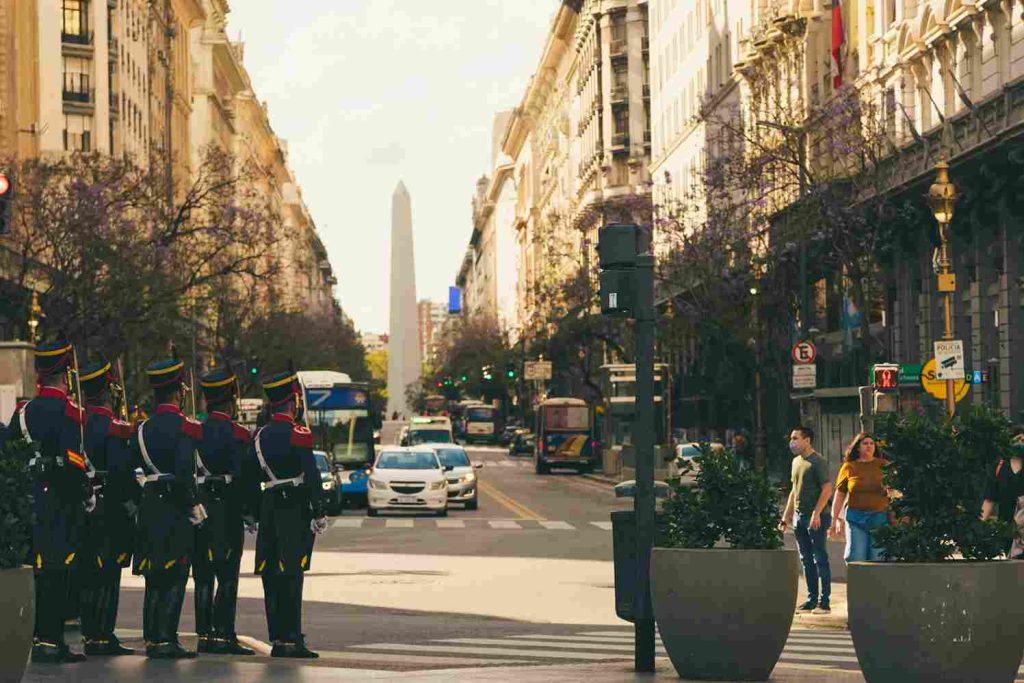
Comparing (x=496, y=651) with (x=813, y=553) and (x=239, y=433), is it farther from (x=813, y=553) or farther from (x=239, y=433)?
(x=813, y=553)

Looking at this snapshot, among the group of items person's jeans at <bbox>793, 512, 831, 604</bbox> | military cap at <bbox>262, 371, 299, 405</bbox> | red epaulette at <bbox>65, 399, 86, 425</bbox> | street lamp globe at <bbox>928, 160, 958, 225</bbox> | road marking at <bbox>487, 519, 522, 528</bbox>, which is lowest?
road marking at <bbox>487, 519, 522, 528</bbox>

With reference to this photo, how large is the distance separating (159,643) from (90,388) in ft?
6.72

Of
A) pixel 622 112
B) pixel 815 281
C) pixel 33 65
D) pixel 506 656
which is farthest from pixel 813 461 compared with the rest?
pixel 622 112

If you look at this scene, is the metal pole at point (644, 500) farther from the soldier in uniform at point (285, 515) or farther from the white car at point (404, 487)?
the white car at point (404, 487)

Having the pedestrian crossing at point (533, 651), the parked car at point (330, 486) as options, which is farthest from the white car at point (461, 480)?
the pedestrian crossing at point (533, 651)

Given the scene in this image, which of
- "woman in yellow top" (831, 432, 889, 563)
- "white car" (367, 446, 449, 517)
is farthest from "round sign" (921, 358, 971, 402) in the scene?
"white car" (367, 446, 449, 517)

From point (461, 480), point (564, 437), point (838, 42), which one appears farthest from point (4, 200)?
point (564, 437)

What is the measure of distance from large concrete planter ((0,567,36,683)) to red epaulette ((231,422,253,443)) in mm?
4416

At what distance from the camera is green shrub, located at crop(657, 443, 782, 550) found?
12.8 meters

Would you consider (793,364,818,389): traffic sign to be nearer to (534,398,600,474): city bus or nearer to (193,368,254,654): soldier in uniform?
(193,368,254,654): soldier in uniform

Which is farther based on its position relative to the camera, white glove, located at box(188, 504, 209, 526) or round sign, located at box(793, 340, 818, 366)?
round sign, located at box(793, 340, 818, 366)

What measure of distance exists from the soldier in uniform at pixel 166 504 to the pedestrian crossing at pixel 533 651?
1.26m

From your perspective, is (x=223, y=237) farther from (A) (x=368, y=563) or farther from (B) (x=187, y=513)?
(B) (x=187, y=513)

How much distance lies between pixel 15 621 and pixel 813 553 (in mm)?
11792
